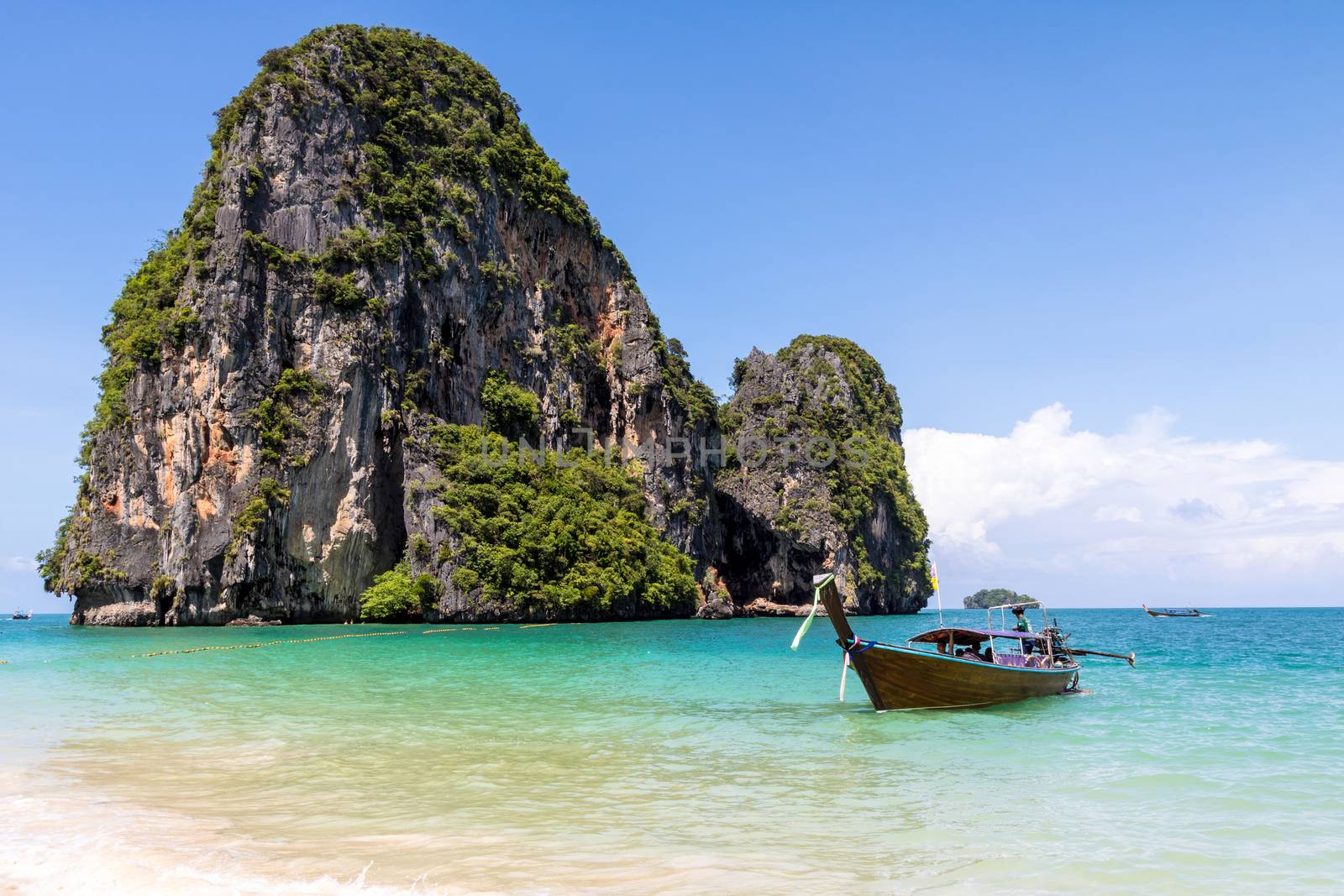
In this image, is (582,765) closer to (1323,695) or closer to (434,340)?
(1323,695)

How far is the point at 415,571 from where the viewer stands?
1850 inches

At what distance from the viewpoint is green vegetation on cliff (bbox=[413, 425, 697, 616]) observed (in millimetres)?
47906


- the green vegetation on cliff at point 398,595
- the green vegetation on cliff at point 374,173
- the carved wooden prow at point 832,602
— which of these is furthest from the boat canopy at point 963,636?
the green vegetation on cliff at point 374,173

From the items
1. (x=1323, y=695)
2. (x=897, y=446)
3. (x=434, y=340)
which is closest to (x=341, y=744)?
(x=1323, y=695)

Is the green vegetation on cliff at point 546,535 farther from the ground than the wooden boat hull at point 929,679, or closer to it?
farther from the ground

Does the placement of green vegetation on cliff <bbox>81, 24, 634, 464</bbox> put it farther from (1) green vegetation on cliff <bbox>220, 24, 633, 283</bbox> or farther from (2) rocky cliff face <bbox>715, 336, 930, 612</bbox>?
(2) rocky cliff face <bbox>715, 336, 930, 612</bbox>

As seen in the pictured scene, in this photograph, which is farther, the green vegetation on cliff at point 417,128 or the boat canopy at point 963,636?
the green vegetation on cliff at point 417,128

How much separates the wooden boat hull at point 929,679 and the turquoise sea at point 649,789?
45cm

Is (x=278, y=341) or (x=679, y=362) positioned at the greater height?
(x=679, y=362)

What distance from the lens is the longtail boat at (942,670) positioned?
1442 cm

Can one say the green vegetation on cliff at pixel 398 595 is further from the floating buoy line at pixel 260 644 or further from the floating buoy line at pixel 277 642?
the floating buoy line at pixel 260 644

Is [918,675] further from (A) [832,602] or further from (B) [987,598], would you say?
(B) [987,598]

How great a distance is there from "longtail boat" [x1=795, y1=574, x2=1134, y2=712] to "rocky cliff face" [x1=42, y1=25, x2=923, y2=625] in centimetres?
3419

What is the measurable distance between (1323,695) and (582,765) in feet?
53.1
